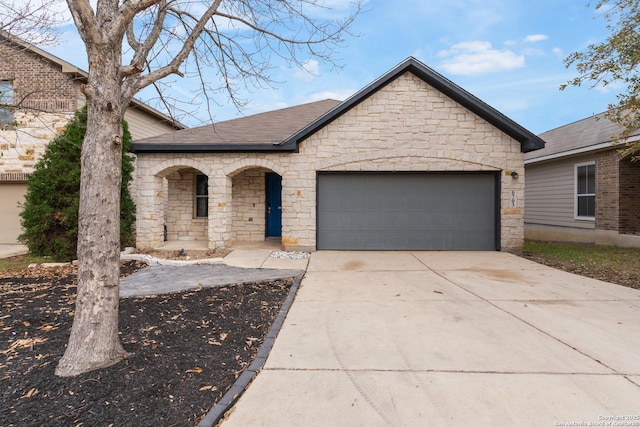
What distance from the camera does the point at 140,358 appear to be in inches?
130

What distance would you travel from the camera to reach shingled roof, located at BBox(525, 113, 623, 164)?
12.2m

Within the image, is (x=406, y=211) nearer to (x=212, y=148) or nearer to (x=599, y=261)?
(x=599, y=261)

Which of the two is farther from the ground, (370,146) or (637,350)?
(370,146)

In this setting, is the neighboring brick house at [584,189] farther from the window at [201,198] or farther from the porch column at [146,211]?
the porch column at [146,211]

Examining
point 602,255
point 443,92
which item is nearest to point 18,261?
point 443,92

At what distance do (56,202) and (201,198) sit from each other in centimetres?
430

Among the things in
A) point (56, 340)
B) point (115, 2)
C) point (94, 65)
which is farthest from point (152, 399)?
point (115, 2)

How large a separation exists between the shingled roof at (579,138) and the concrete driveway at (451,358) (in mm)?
8327

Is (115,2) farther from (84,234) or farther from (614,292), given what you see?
(614,292)

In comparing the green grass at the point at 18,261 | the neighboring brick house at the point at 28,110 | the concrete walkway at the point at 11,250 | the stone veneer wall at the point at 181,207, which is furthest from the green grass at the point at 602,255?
the concrete walkway at the point at 11,250

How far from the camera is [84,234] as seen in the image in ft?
10.3

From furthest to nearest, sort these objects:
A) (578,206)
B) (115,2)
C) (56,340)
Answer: (578,206) < (56,340) < (115,2)

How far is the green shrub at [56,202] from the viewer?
870cm

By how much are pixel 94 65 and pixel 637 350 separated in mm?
6082
